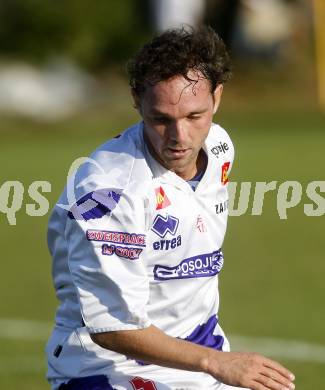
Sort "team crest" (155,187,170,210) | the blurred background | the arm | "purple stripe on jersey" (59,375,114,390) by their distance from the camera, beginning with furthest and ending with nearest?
the blurred background, "purple stripe on jersey" (59,375,114,390), "team crest" (155,187,170,210), the arm

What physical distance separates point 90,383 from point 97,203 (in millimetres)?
924

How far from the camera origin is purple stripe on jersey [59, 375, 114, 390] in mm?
5188

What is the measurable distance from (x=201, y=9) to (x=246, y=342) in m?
25.3

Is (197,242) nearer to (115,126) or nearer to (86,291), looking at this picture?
(86,291)

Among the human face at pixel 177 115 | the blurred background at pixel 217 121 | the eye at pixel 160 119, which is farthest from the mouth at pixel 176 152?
the blurred background at pixel 217 121

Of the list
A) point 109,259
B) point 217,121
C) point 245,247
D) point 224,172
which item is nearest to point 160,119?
point 109,259

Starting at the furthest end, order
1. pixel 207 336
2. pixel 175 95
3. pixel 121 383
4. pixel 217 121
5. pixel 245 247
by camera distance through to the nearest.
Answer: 1. pixel 217 121
2. pixel 245 247
3. pixel 207 336
4. pixel 121 383
5. pixel 175 95

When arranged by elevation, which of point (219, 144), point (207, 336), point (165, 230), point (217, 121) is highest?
point (217, 121)

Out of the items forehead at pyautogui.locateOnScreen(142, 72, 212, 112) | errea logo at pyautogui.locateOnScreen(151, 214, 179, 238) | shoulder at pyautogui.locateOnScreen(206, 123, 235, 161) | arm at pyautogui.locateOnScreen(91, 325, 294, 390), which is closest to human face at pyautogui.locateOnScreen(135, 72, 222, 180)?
forehead at pyautogui.locateOnScreen(142, 72, 212, 112)

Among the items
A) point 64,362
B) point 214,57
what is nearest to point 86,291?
point 64,362

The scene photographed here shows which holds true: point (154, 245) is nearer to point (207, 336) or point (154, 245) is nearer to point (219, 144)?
point (207, 336)

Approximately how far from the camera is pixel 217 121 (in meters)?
24.3

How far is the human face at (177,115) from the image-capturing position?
4805 mm

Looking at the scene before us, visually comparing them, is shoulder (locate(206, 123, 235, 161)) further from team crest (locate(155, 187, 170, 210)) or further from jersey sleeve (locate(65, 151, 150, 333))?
jersey sleeve (locate(65, 151, 150, 333))
